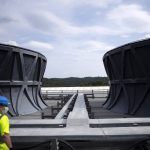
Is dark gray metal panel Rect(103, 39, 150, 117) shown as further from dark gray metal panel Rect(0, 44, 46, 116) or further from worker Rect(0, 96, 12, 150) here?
worker Rect(0, 96, 12, 150)

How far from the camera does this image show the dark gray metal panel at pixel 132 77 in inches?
607

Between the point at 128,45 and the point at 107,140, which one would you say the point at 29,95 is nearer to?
the point at 128,45

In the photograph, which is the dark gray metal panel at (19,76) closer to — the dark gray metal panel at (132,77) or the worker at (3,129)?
the dark gray metal panel at (132,77)

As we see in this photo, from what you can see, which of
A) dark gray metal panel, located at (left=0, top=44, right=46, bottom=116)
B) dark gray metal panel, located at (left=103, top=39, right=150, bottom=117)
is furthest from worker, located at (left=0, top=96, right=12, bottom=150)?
dark gray metal panel, located at (left=0, top=44, right=46, bottom=116)

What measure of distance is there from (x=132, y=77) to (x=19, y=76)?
6.17 m

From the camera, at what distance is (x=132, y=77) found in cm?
1681

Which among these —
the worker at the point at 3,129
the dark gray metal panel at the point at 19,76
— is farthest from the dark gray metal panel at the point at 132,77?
the worker at the point at 3,129

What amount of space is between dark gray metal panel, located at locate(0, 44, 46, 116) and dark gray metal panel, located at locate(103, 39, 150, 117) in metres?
4.78

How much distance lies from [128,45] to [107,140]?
11154 millimetres

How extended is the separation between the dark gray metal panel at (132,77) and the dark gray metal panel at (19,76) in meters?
4.78

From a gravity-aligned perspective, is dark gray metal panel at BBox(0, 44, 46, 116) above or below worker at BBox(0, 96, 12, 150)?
above

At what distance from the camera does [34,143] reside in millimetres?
5605

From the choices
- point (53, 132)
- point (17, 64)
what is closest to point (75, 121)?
point (53, 132)

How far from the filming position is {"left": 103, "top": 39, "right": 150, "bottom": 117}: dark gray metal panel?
1542cm
